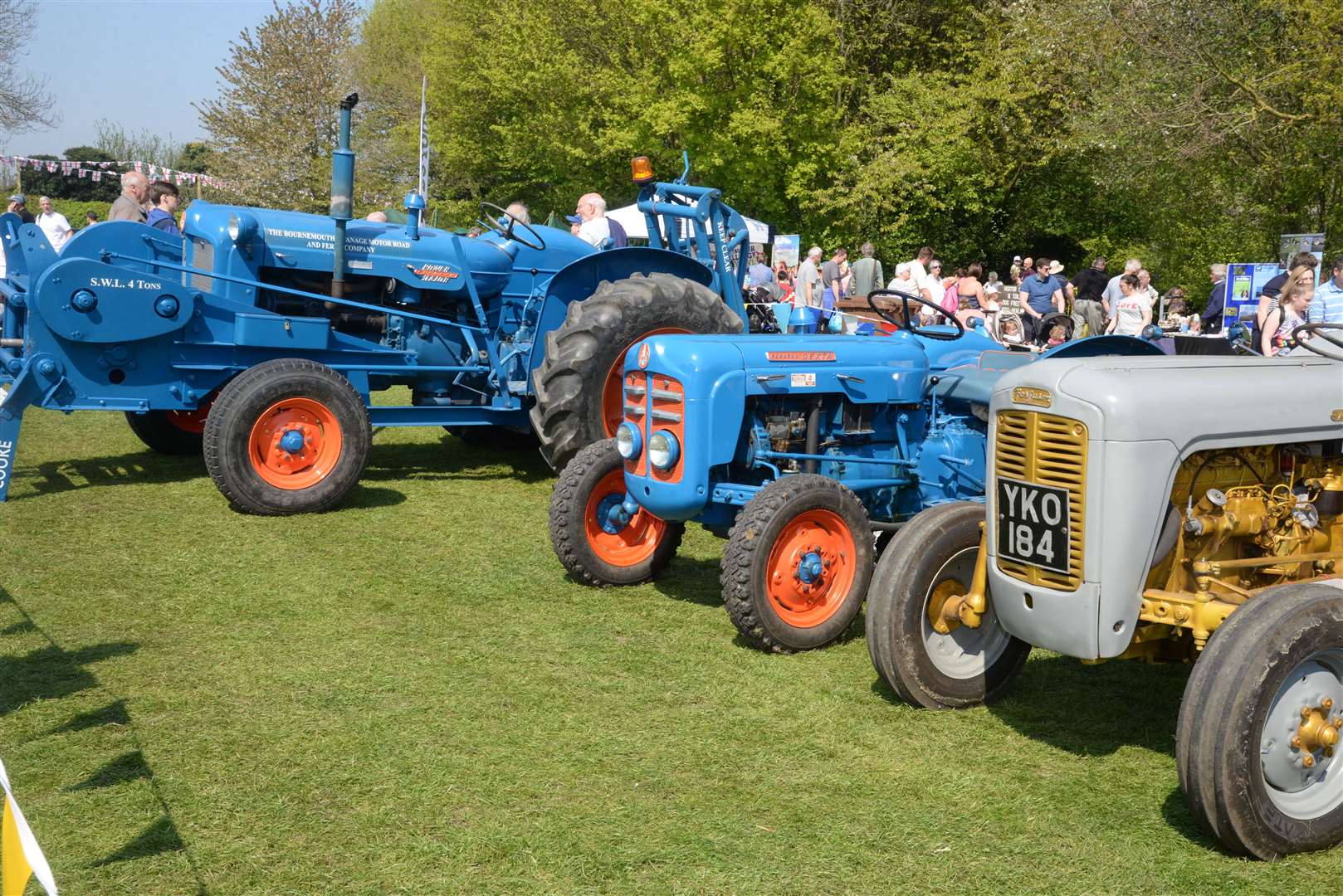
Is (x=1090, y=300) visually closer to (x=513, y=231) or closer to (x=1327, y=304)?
(x=1327, y=304)

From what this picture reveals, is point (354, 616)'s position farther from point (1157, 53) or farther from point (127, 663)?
point (1157, 53)

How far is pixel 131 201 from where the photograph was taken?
9305mm

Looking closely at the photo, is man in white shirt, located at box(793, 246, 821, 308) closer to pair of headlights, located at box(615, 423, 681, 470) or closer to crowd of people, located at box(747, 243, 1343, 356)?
crowd of people, located at box(747, 243, 1343, 356)

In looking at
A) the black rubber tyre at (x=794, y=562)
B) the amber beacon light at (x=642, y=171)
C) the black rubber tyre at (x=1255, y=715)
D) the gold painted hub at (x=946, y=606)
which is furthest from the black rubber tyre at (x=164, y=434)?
the black rubber tyre at (x=1255, y=715)

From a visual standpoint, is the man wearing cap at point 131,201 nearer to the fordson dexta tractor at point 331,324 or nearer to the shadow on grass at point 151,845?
the fordson dexta tractor at point 331,324

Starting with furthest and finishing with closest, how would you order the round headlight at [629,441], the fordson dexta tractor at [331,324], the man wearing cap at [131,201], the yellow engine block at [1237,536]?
the man wearing cap at [131,201]
the fordson dexta tractor at [331,324]
the round headlight at [629,441]
the yellow engine block at [1237,536]

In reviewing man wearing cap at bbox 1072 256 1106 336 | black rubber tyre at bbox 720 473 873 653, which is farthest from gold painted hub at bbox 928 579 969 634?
man wearing cap at bbox 1072 256 1106 336

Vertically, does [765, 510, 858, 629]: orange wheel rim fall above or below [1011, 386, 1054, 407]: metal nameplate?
below

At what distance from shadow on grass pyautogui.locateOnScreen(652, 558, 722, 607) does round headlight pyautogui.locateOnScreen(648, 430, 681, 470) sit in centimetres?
72

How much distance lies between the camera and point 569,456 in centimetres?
709

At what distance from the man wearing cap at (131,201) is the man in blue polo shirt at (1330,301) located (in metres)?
8.37

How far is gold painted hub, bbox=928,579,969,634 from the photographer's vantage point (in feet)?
13.8

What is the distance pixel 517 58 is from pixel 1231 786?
84.7 feet

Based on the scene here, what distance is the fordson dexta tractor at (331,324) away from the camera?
710 cm
